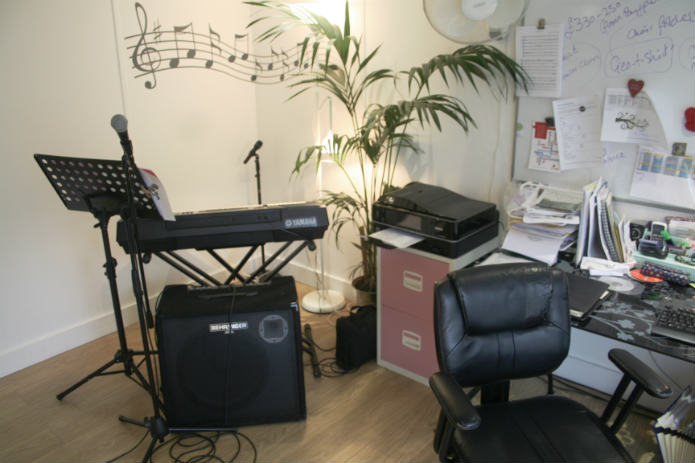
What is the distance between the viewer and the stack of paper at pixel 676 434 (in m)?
1.78

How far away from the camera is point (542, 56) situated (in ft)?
7.47

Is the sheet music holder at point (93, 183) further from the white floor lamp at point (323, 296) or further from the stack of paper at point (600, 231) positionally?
the stack of paper at point (600, 231)

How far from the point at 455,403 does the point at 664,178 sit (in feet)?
4.66

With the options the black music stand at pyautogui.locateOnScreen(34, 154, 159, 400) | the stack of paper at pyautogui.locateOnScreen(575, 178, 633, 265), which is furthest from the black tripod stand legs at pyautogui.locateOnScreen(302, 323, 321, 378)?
the stack of paper at pyautogui.locateOnScreen(575, 178, 633, 265)

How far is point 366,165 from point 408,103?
2.67ft

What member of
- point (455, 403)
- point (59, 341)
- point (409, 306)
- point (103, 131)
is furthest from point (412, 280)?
point (59, 341)

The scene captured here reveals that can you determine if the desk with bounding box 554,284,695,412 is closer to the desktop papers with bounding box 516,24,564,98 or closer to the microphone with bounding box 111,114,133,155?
the desktop papers with bounding box 516,24,564,98

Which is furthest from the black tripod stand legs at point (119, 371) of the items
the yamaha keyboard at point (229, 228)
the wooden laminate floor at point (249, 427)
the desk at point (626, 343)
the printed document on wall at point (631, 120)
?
the printed document on wall at point (631, 120)

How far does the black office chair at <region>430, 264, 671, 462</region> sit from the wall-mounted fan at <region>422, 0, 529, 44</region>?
1065 millimetres

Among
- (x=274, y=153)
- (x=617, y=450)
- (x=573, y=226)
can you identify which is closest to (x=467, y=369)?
(x=617, y=450)

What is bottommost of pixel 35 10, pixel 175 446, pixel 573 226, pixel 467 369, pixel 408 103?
pixel 175 446

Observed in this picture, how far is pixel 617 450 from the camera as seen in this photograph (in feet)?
4.87

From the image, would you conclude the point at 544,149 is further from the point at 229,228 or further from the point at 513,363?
the point at 229,228

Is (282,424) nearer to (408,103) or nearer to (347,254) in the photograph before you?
(347,254)
